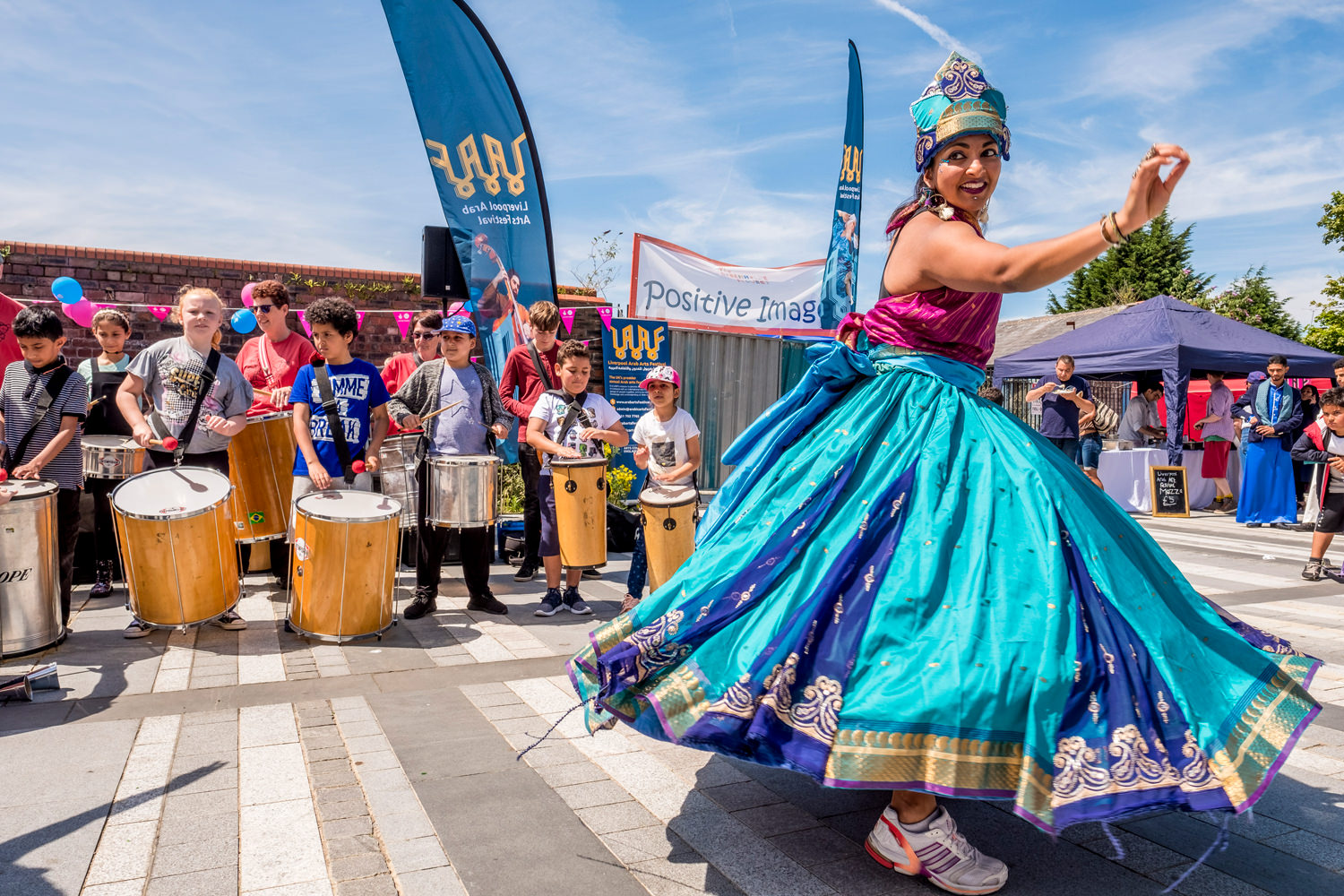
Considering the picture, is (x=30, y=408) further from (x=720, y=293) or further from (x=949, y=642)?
(x=720, y=293)

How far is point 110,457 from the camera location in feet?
20.7

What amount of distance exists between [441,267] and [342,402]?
418 centimetres

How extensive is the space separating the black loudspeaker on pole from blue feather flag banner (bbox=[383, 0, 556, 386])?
0.39 ft

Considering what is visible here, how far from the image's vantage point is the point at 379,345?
11883 millimetres

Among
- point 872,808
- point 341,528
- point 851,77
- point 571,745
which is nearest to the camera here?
point 872,808

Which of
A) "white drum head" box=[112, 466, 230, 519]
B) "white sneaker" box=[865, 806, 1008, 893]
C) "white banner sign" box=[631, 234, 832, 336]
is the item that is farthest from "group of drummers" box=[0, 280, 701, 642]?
"white banner sign" box=[631, 234, 832, 336]

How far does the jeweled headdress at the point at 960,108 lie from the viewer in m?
2.50

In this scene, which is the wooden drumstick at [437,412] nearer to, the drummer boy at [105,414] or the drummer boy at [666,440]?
the drummer boy at [666,440]

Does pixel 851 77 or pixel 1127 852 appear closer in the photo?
pixel 1127 852

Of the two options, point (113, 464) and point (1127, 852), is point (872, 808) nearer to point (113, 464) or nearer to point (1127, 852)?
point (1127, 852)

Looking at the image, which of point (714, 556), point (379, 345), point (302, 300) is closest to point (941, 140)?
point (714, 556)

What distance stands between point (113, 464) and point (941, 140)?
5.98 meters

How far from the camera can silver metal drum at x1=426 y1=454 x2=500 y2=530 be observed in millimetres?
5562

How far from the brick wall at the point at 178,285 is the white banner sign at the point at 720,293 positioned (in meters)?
1.06
